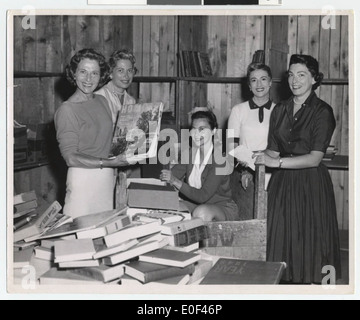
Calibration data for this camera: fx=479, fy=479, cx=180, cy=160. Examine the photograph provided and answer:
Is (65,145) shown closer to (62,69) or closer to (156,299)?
(156,299)

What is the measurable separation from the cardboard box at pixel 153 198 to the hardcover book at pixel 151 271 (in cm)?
50

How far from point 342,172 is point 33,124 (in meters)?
3.03

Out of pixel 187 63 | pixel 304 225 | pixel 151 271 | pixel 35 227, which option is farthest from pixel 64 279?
pixel 187 63

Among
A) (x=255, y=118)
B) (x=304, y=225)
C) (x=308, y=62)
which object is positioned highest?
(x=308, y=62)

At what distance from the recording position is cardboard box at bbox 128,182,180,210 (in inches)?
87.2

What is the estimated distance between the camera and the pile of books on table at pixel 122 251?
5.54 feet

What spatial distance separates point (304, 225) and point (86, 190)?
4.36 ft

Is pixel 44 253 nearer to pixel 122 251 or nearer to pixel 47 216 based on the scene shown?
pixel 47 216

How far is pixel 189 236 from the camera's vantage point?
1948 millimetres

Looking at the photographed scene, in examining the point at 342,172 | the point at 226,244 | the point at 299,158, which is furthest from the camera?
the point at 342,172

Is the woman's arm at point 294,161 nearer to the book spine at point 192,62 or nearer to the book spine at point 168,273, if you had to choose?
the book spine at point 168,273

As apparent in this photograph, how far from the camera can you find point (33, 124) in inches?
144

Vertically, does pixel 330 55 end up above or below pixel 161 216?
above
